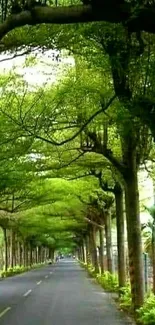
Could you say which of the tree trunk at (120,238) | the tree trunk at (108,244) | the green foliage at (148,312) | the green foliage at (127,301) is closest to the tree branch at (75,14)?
the green foliage at (148,312)

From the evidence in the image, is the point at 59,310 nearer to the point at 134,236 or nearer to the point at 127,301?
the point at 127,301

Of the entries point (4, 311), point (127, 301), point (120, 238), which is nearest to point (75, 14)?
point (127, 301)

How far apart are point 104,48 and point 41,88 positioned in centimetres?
612

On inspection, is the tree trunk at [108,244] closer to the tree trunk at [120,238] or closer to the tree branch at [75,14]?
the tree trunk at [120,238]

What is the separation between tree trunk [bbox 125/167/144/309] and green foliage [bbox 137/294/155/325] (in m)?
0.70

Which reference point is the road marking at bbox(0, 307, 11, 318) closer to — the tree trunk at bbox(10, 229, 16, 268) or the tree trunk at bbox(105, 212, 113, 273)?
the tree trunk at bbox(105, 212, 113, 273)

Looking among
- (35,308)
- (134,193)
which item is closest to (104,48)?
(134,193)

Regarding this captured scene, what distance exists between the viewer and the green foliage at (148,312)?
14404 mm

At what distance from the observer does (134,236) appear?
17.8m

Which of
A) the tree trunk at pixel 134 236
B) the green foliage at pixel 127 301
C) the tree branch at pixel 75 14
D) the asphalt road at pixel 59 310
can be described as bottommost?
the asphalt road at pixel 59 310

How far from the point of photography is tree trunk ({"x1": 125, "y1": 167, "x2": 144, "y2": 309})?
17845mm

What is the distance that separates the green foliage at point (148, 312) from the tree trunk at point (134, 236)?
0.70m

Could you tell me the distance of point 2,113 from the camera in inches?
717

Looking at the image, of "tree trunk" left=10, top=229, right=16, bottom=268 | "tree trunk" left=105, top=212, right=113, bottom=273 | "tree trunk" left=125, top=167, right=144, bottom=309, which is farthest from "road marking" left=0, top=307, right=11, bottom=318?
"tree trunk" left=10, top=229, right=16, bottom=268
